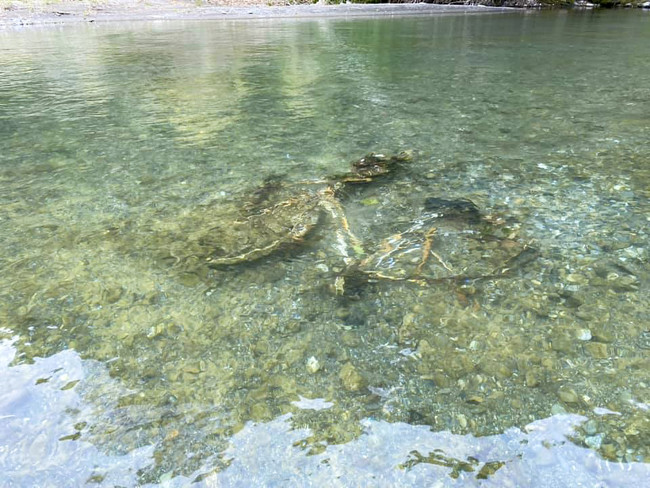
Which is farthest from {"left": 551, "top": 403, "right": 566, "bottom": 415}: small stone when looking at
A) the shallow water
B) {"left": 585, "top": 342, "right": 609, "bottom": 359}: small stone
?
{"left": 585, "top": 342, "right": 609, "bottom": 359}: small stone

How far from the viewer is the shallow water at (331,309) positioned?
3.15 m

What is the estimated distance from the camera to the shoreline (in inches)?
1970

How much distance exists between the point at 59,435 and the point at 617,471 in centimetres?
404

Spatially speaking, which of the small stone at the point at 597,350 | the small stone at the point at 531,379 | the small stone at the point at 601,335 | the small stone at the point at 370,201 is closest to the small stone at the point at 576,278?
the small stone at the point at 601,335

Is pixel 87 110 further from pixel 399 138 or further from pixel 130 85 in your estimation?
pixel 399 138

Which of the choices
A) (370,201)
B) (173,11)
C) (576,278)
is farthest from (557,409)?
(173,11)

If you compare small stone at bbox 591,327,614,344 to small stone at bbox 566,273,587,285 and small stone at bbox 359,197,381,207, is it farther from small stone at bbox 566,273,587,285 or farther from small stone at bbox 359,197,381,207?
small stone at bbox 359,197,381,207

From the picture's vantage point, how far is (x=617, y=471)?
9.64 feet

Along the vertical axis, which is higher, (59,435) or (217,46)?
(217,46)

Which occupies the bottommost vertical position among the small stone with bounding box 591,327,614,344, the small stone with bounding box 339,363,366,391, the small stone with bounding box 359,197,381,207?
the small stone with bounding box 339,363,366,391

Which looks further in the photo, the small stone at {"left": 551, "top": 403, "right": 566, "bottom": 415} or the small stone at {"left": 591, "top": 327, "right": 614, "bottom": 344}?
the small stone at {"left": 591, "top": 327, "right": 614, "bottom": 344}

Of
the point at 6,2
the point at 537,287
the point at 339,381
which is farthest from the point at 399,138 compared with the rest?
the point at 6,2

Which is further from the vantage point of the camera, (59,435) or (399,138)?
(399,138)

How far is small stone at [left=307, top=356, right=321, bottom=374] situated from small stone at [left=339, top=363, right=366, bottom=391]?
0.72 feet
